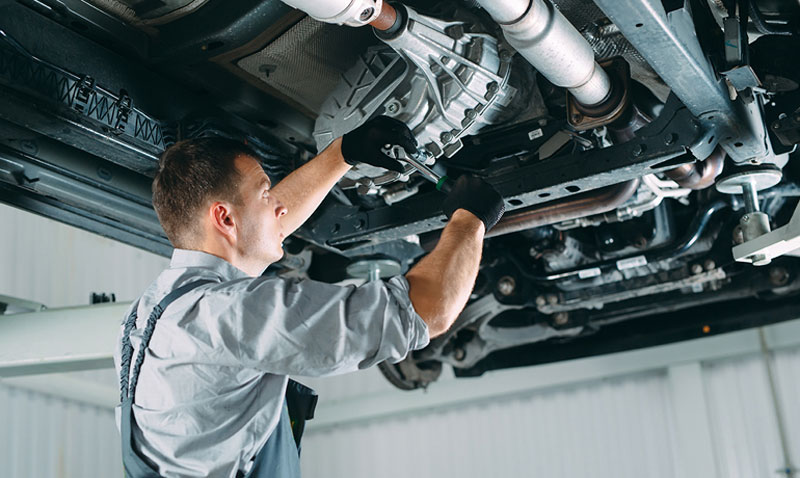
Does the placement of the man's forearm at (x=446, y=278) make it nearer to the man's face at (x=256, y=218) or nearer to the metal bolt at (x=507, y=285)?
the man's face at (x=256, y=218)

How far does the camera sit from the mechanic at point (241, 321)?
1.82 meters

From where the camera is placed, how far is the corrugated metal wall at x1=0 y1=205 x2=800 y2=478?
5.46 metres

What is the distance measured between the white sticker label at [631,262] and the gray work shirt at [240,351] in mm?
1956


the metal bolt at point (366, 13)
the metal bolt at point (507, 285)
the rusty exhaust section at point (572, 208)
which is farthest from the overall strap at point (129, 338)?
the metal bolt at point (507, 285)

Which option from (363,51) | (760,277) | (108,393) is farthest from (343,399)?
(363,51)

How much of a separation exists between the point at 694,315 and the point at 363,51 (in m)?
2.63

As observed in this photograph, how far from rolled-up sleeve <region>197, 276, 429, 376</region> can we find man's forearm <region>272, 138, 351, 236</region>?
75 centimetres

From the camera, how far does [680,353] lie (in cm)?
573

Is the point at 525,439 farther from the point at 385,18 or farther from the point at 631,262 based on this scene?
the point at 385,18

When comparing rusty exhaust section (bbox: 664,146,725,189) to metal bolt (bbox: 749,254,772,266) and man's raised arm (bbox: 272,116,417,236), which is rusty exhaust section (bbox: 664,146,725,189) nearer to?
metal bolt (bbox: 749,254,772,266)

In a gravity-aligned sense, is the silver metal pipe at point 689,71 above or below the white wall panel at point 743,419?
above

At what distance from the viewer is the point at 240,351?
6.03 ft

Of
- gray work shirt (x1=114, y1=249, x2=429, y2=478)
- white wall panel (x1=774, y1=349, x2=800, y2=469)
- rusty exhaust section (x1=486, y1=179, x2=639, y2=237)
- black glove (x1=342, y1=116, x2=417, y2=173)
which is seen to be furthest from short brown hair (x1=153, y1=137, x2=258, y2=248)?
white wall panel (x1=774, y1=349, x2=800, y2=469)

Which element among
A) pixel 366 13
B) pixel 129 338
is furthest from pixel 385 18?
pixel 129 338
